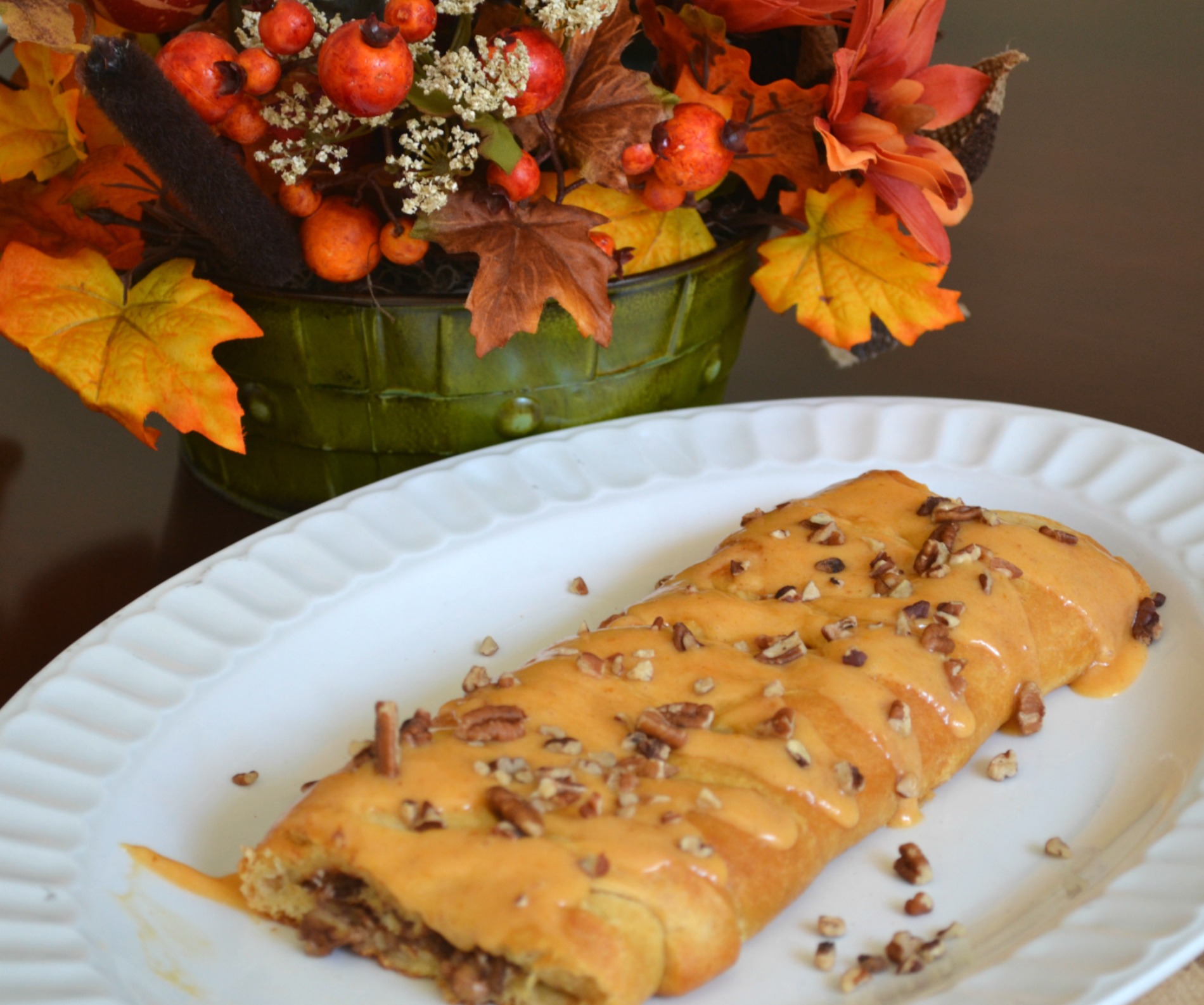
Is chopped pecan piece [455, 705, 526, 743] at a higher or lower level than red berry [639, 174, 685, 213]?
lower

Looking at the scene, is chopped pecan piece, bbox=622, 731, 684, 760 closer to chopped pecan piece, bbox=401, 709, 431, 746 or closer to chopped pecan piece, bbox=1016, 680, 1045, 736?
chopped pecan piece, bbox=401, 709, 431, 746

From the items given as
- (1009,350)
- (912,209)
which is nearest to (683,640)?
(912,209)

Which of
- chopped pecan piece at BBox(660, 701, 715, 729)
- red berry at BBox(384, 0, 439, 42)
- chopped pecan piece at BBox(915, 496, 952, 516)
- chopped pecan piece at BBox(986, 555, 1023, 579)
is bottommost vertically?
chopped pecan piece at BBox(660, 701, 715, 729)

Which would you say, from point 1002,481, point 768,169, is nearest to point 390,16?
point 768,169

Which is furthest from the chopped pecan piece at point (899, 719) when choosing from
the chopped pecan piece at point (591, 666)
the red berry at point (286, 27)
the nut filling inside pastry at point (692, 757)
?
the red berry at point (286, 27)

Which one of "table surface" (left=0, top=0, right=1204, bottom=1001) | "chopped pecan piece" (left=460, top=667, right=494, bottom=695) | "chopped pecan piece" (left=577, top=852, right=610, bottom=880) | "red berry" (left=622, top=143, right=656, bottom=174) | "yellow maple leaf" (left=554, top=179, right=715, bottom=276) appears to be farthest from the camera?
"table surface" (left=0, top=0, right=1204, bottom=1001)

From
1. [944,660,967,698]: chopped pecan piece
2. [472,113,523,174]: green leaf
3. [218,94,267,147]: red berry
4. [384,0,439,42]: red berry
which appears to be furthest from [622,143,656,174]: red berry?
[944,660,967,698]: chopped pecan piece

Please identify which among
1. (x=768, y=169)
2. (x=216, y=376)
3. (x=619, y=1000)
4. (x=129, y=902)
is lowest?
(x=129, y=902)

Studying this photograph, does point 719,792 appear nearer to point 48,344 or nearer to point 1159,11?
point 48,344
